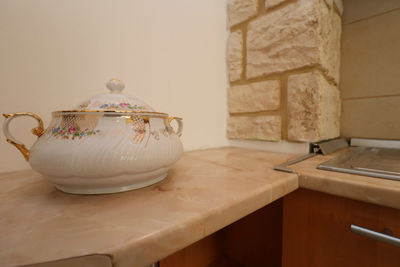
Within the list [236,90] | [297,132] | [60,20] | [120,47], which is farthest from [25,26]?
[297,132]

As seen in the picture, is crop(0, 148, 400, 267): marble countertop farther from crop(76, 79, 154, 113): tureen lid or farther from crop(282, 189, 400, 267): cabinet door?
crop(76, 79, 154, 113): tureen lid

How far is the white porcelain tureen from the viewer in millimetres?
271

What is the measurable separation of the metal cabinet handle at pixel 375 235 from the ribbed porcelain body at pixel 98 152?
0.41 metres

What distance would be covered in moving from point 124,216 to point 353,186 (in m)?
0.42

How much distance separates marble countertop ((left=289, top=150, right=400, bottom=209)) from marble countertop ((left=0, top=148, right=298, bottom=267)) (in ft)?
0.16

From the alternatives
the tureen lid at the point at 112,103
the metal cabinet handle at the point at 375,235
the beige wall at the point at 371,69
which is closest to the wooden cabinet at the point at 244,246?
the metal cabinet handle at the point at 375,235

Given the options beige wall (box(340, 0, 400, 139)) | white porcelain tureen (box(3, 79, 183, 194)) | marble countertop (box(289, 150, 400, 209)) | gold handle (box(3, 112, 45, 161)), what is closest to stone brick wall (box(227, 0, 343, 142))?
beige wall (box(340, 0, 400, 139))

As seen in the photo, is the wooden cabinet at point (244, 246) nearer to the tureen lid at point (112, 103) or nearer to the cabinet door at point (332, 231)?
the cabinet door at point (332, 231)

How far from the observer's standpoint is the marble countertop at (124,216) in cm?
18

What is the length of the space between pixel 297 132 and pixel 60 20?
0.84m

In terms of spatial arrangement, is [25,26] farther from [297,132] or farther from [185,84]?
[297,132]

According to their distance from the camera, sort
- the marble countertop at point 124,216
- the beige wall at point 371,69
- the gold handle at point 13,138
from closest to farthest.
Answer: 1. the marble countertop at point 124,216
2. the gold handle at point 13,138
3. the beige wall at point 371,69

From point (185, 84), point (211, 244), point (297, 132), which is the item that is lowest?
point (211, 244)

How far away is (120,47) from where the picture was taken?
588 millimetres
